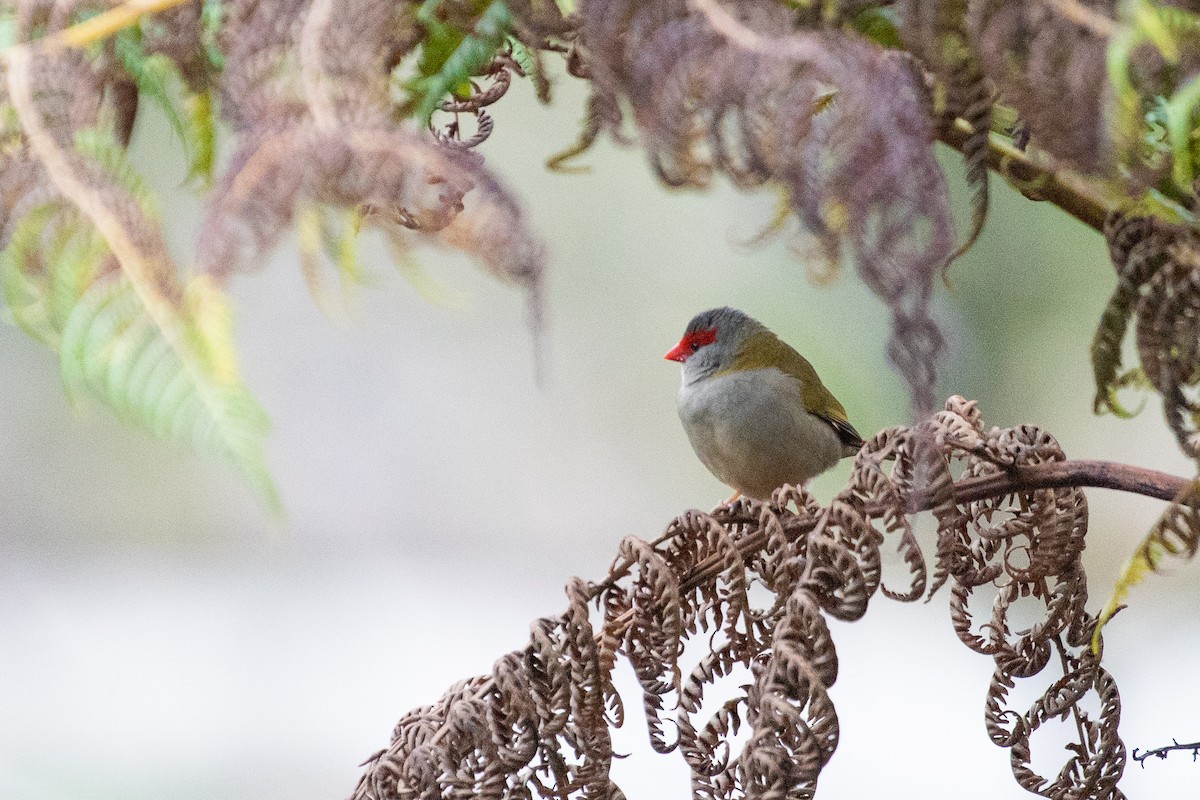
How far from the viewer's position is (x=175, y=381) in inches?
13.4

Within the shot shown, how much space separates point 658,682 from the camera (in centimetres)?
61

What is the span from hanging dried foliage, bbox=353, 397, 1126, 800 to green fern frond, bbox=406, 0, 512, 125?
0.24m

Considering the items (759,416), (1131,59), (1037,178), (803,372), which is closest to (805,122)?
(1131,59)

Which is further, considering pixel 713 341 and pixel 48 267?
pixel 713 341

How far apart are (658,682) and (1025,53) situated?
359 millimetres

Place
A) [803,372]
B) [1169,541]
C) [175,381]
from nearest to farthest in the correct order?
[175,381] < [1169,541] < [803,372]

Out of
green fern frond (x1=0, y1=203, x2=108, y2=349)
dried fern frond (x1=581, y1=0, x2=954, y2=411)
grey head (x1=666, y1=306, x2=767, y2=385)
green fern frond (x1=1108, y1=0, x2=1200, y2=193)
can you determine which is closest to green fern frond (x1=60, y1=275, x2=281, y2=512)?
green fern frond (x1=0, y1=203, x2=108, y2=349)

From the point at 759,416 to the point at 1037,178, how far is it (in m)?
0.78

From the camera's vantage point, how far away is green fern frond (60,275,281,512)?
0.34m

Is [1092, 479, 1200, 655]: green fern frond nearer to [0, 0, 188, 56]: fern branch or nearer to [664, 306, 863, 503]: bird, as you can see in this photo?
[0, 0, 188, 56]: fern branch

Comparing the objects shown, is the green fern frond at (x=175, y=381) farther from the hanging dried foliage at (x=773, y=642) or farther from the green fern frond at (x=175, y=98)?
the hanging dried foliage at (x=773, y=642)

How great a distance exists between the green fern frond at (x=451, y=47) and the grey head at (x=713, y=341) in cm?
96

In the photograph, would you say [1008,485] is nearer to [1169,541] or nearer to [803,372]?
[1169,541]

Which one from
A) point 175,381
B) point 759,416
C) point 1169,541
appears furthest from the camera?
point 759,416
